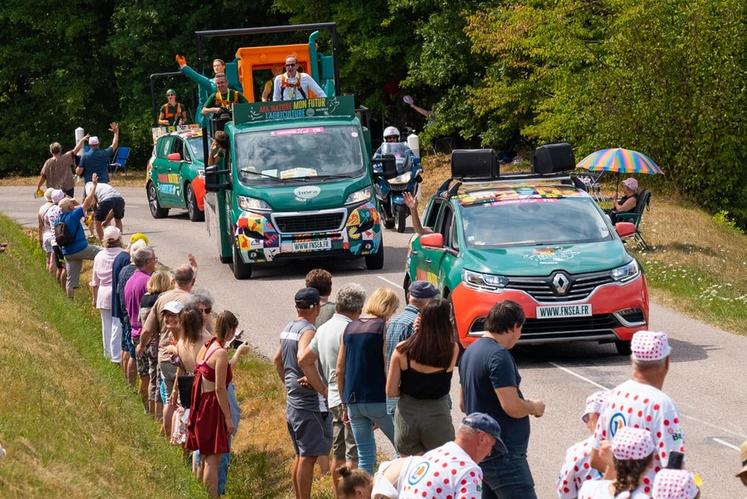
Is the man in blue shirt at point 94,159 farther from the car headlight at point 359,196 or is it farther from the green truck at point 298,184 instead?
the car headlight at point 359,196

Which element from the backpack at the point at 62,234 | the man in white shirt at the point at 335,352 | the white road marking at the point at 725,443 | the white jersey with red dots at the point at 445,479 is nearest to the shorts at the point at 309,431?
the man in white shirt at the point at 335,352

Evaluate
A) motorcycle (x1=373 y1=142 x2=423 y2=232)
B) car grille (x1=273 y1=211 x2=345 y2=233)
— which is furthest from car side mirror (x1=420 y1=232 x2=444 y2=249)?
motorcycle (x1=373 y1=142 x2=423 y2=232)

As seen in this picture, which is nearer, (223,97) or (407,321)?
(407,321)

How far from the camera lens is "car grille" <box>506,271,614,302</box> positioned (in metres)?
15.2

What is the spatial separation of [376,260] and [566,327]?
7.79 meters

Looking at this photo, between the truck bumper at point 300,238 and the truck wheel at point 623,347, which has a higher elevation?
the truck wheel at point 623,347

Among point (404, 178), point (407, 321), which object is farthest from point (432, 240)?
point (404, 178)

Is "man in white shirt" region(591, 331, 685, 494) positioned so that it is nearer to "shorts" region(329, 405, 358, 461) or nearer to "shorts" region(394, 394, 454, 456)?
"shorts" region(394, 394, 454, 456)

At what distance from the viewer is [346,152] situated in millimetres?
22594

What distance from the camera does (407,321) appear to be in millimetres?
10047

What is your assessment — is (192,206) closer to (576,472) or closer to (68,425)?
(68,425)

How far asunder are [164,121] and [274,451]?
70.0ft

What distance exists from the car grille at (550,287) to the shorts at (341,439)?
4.34 m

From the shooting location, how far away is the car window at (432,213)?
58.0 feet
